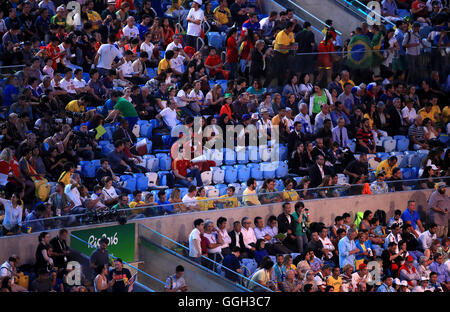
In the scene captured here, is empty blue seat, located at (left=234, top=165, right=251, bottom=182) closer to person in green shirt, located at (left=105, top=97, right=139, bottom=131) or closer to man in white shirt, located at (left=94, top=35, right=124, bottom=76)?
person in green shirt, located at (left=105, top=97, right=139, bottom=131)

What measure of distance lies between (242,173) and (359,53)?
4.57 metres

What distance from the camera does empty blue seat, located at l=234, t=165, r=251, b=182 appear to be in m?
17.8

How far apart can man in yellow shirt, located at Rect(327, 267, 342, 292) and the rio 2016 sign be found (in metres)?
3.08

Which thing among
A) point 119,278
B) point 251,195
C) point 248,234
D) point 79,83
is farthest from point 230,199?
point 79,83

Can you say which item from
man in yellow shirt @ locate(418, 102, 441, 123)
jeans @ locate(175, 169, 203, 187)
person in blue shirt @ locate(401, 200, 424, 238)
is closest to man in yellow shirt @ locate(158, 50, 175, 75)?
jeans @ locate(175, 169, 203, 187)

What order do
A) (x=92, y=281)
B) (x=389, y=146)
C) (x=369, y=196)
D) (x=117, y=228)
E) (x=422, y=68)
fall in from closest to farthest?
(x=92, y=281) → (x=117, y=228) → (x=369, y=196) → (x=389, y=146) → (x=422, y=68)

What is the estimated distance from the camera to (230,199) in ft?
54.5

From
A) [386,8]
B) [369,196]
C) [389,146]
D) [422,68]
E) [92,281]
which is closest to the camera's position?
[92,281]

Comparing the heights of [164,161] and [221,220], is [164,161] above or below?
above

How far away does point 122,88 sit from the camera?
18.5 m

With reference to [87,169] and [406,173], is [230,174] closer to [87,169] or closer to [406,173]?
[87,169]

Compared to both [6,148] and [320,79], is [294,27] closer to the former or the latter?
[320,79]

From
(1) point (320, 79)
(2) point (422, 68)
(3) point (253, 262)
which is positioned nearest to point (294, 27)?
(1) point (320, 79)

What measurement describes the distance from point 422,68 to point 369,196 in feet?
14.9
